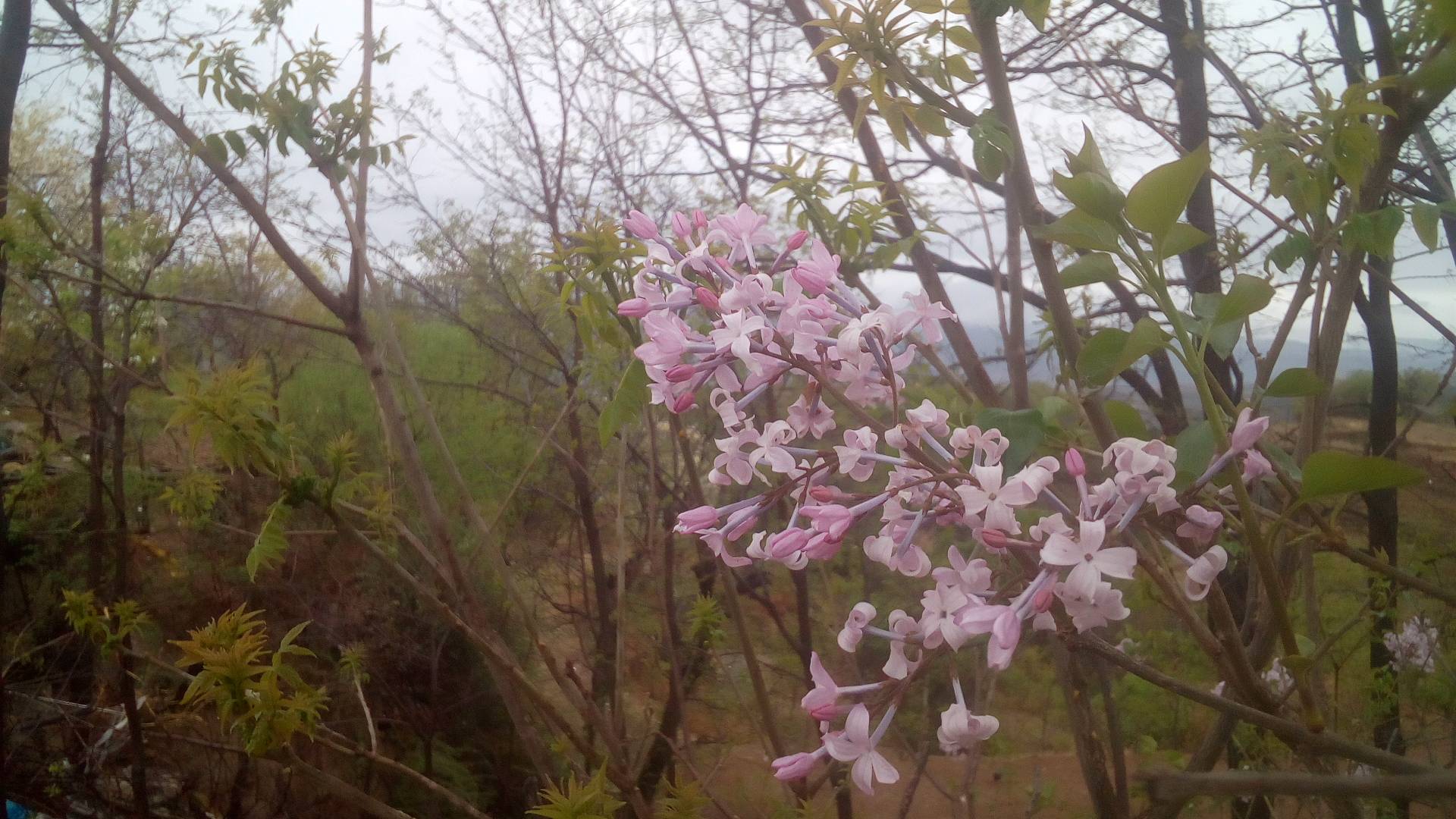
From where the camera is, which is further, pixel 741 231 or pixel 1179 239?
pixel 741 231

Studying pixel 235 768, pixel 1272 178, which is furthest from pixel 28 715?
pixel 1272 178

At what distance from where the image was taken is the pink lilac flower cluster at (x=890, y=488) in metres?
0.30

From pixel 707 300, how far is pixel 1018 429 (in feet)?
0.51

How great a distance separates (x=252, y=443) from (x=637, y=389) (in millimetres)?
249

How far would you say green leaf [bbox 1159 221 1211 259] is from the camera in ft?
1.00

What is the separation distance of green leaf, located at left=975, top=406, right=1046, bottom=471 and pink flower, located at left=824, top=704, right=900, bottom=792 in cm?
13

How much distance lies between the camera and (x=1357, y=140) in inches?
16.7

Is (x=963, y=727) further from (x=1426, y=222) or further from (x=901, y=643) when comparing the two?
(x=1426, y=222)

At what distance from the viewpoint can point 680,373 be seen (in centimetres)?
37

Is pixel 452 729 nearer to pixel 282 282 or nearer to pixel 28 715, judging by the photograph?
pixel 28 715

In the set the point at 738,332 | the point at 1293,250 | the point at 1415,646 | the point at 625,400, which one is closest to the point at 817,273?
the point at 738,332

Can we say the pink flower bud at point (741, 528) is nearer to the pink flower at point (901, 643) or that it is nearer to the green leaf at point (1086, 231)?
the pink flower at point (901, 643)

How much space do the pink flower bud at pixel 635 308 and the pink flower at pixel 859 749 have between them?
0.21 m

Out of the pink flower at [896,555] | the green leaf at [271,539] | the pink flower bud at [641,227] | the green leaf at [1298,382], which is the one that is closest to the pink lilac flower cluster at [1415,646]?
the green leaf at [1298,382]
